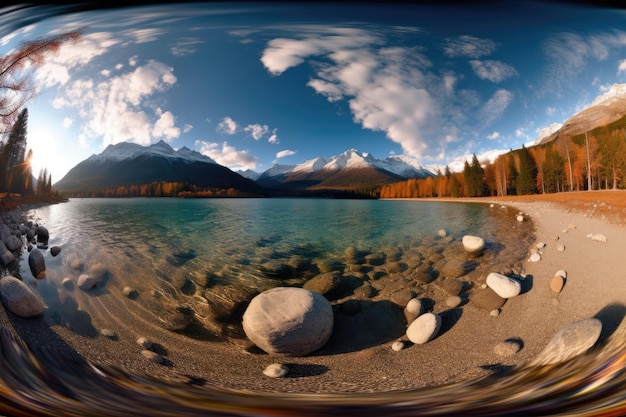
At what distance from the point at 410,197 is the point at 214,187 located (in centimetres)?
91

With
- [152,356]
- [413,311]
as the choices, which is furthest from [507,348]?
[152,356]

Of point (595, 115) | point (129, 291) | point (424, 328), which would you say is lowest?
point (424, 328)

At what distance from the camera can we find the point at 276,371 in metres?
0.98

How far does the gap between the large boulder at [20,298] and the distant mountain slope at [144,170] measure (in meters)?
0.41

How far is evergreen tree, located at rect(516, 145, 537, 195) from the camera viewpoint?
115 centimetres

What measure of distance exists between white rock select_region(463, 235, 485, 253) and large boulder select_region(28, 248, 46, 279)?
168 centimetres

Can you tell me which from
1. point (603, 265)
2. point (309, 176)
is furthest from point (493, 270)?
point (309, 176)

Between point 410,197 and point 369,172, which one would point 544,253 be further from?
point 369,172

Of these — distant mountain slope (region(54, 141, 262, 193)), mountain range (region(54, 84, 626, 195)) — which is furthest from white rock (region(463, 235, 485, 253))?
distant mountain slope (region(54, 141, 262, 193))

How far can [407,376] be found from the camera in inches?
38.0

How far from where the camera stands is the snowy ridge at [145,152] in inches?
43.4

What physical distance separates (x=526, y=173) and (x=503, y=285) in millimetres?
478

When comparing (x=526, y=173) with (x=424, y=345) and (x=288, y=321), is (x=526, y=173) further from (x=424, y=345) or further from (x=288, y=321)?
(x=288, y=321)

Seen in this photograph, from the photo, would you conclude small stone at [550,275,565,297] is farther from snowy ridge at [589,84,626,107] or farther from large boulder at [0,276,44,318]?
large boulder at [0,276,44,318]
